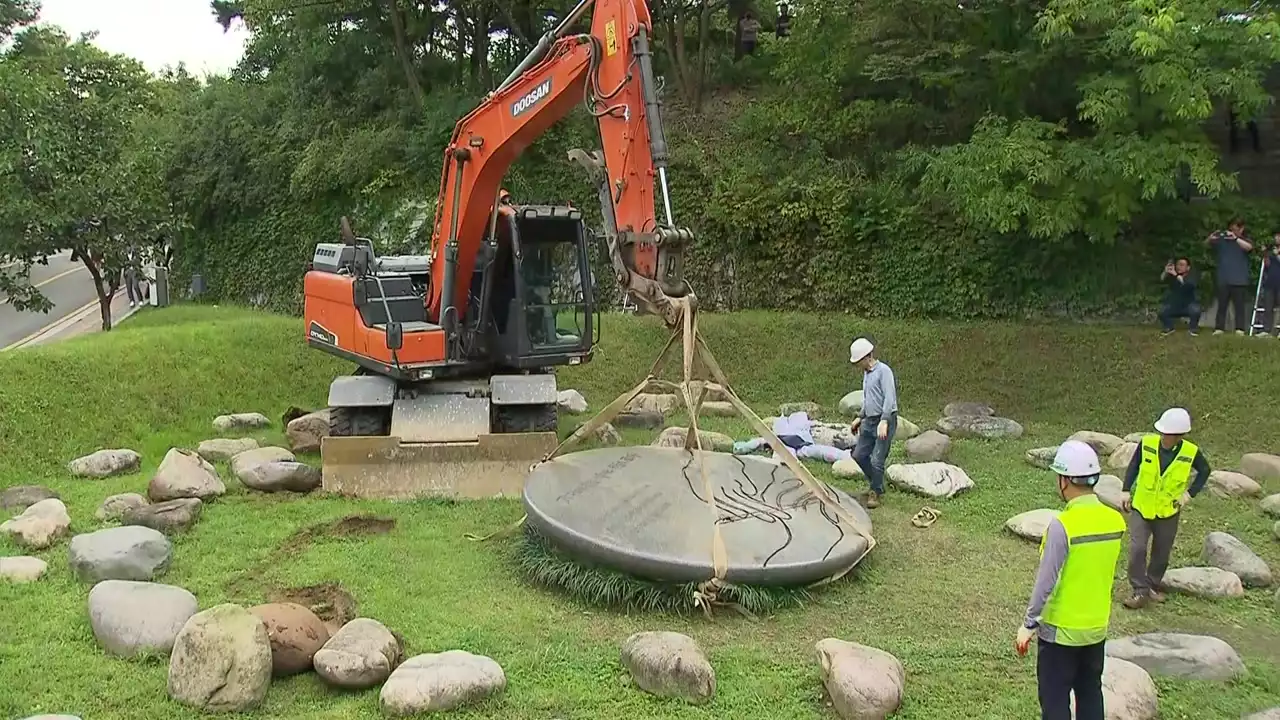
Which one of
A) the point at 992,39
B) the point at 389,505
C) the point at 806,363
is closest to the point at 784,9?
the point at 992,39

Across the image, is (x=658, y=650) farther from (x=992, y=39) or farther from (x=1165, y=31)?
(x=992, y=39)

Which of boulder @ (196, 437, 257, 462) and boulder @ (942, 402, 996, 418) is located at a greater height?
boulder @ (196, 437, 257, 462)

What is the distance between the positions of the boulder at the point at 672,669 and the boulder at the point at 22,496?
603 cm

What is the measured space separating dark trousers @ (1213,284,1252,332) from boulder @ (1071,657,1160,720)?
925cm

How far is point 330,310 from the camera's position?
34.2 feet

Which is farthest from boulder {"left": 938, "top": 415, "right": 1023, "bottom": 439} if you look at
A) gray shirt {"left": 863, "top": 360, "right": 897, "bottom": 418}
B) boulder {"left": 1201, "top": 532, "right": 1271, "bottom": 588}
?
boulder {"left": 1201, "top": 532, "right": 1271, "bottom": 588}

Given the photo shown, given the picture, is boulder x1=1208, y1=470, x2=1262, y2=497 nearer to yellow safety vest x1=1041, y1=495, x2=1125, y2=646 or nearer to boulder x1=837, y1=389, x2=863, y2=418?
boulder x1=837, y1=389, x2=863, y2=418

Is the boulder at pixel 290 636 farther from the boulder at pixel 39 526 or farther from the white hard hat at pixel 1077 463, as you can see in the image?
the white hard hat at pixel 1077 463

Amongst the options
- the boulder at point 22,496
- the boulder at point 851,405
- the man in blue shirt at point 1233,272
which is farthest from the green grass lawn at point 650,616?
the boulder at point 851,405

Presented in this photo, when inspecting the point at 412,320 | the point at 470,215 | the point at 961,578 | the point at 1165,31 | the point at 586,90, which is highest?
the point at 1165,31

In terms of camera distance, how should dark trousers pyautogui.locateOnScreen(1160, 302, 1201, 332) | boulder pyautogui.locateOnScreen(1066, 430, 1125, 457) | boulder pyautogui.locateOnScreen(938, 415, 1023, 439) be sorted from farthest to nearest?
dark trousers pyautogui.locateOnScreen(1160, 302, 1201, 332), boulder pyautogui.locateOnScreen(938, 415, 1023, 439), boulder pyautogui.locateOnScreen(1066, 430, 1125, 457)

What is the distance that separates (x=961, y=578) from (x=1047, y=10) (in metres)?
7.44

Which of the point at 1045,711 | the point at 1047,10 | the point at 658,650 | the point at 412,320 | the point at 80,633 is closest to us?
the point at 1045,711

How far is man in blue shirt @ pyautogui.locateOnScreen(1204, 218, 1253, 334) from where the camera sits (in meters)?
12.5
